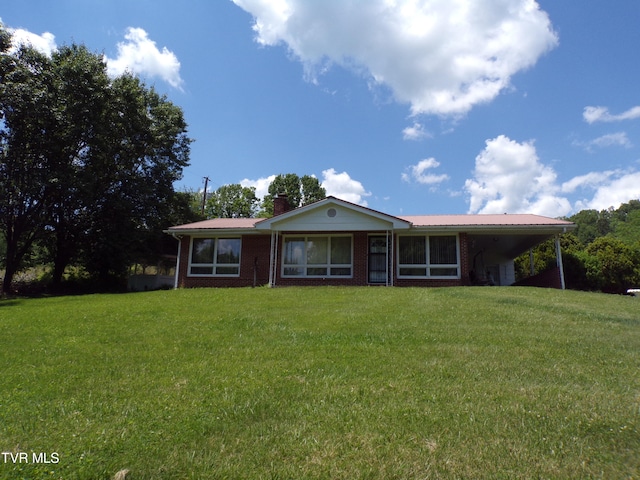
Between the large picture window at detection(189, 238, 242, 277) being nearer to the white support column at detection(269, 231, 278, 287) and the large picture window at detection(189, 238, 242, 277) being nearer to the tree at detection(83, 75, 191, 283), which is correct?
the white support column at detection(269, 231, 278, 287)

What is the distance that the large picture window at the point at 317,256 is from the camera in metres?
17.0

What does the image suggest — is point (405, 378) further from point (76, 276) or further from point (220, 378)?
point (76, 276)

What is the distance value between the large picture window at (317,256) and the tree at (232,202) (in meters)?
32.6

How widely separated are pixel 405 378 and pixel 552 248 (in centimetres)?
2449

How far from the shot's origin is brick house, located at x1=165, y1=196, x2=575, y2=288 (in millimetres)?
15953

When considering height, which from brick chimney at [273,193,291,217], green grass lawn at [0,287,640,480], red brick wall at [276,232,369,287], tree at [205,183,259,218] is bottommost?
green grass lawn at [0,287,640,480]

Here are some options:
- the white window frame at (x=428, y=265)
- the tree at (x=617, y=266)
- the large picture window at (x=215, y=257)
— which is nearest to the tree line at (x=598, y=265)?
the tree at (x=617, y=266)

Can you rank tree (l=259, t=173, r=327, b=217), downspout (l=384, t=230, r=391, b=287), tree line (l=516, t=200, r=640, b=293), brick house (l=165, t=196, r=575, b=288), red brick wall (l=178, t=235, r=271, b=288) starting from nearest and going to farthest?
brick house (l=165, t=196, r=575, b=288)
downspout (l=384, t=230, r=391, b=287)
red brick wall (l=178, t=235, r=271, b=288)
tree line (l=516, t=200, r=640, b=293)
tree (l=259, t=173, r=327, b=217)

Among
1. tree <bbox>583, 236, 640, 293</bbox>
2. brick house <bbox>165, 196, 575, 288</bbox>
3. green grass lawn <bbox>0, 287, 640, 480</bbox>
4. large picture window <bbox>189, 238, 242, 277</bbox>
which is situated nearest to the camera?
green grass lawn <bbox>0, 287, 640, 480</bbox>

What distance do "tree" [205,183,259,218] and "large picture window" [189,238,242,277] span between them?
30887mm

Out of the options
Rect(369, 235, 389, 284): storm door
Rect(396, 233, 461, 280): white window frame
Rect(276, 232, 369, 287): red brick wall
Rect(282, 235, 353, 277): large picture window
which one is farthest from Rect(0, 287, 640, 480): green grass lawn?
Rect(282, 235, 353, 277): large picture window

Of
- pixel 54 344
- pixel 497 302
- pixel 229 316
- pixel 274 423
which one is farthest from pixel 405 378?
pixel 497 302

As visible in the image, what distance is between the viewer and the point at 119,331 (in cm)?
720

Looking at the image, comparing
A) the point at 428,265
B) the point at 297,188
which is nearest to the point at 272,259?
the point at 428,265
